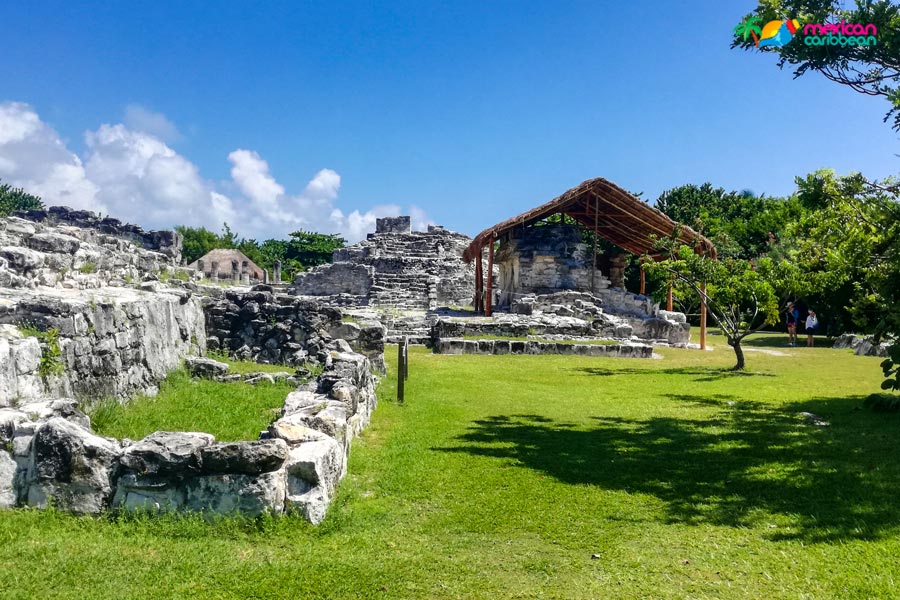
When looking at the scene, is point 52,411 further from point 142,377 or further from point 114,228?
point 114,228

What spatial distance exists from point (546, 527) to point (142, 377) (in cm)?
546

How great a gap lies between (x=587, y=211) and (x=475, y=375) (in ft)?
40.6

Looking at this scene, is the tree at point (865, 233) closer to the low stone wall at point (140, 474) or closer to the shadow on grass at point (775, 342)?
the low stone wall at point (140, 474)

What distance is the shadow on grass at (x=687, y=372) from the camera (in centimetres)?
1212

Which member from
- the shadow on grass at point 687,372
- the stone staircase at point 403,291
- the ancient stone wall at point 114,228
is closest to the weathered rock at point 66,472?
the shadow on grass at point 687,372

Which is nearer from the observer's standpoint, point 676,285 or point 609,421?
point 609,421

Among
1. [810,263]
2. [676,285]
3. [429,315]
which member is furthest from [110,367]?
[429,315]

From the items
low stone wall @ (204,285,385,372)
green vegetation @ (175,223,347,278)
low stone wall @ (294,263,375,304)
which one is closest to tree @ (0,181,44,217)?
green vegetation @ (175,223,347,278)

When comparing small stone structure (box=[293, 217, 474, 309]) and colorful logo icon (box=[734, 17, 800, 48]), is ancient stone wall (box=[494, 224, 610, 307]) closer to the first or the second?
small stone structure (box=[293, 217, 474, 309])

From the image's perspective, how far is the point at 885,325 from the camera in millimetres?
7527

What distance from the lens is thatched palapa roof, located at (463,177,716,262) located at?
20.8 m

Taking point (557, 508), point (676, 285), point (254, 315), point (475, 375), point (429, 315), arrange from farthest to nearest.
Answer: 1. point (429, 315)
2. point (676, 285)
3. point (475, 375)
4. point (254, 315)
5. point (557, 508)

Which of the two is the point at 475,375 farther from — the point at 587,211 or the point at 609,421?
the point at 587,211

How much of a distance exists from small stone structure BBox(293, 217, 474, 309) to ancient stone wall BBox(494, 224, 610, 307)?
5.70 metres
